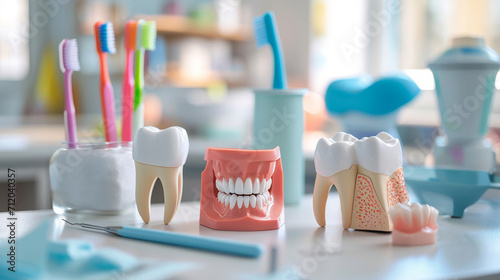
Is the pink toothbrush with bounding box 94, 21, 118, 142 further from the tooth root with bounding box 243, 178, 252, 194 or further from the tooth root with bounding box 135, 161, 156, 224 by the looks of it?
the tooth root with bounding box 243, 178, 252, 194

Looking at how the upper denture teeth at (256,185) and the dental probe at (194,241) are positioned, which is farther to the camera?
the upper denture teeth at (256,185)

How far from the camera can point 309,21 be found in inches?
117

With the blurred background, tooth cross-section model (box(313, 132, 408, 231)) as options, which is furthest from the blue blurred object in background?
the blurred background

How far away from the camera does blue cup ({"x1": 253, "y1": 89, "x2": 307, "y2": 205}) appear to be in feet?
3.00

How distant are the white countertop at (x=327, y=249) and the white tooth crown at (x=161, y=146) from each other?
90 millimetres

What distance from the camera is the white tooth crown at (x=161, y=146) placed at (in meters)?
0.71

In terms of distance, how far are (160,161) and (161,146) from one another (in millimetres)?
21

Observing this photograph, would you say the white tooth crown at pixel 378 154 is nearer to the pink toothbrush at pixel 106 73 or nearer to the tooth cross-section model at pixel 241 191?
the tooth cross-section model at pixel 241 191

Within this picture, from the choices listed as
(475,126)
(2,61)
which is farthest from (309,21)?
(475,126)

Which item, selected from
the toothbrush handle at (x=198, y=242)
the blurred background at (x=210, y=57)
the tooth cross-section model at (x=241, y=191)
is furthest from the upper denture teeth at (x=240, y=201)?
the blurred background at (x=210, y=57)

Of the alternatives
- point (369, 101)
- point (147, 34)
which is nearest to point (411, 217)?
point (147, 34)

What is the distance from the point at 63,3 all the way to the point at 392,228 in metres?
2.27

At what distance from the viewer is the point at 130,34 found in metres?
0.80

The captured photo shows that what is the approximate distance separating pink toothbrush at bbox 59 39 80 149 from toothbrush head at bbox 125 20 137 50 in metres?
0.07
